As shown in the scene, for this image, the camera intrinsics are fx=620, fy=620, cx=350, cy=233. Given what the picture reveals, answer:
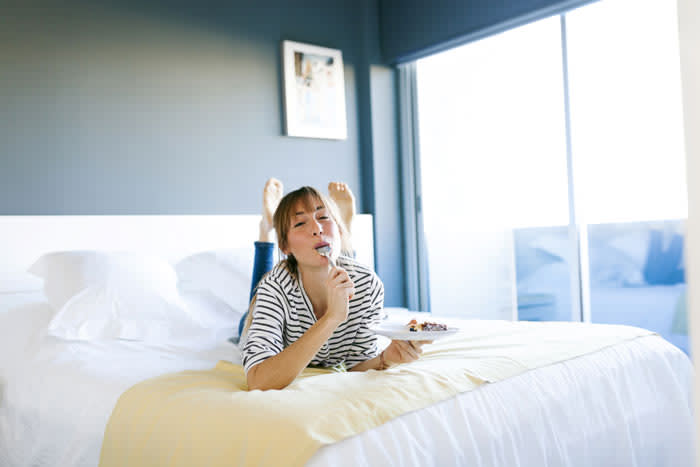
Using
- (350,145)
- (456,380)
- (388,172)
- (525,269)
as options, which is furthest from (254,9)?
(456,380)

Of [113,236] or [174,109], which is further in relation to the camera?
[174,109]

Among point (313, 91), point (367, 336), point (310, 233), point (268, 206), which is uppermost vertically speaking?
point (313, 91)

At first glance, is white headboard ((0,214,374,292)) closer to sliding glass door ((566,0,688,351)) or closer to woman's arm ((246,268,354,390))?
woman's arm ((246,268,354,390))

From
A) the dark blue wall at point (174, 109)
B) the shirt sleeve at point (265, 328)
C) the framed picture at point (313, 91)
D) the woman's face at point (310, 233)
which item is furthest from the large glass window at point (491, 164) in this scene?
the shirt sleeve at point (265, 328)

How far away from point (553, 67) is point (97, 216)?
268cm

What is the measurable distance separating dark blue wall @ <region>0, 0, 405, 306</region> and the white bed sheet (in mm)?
1052

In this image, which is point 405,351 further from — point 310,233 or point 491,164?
point 491,164

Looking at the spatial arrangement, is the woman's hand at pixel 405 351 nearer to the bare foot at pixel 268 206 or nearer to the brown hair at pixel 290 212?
the brown hair at pixel 290 212

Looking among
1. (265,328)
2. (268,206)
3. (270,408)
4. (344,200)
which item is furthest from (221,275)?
(270,408)

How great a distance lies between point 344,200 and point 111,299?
3.32ft

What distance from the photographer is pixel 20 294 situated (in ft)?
8.77

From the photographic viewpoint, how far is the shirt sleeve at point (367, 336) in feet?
5.87

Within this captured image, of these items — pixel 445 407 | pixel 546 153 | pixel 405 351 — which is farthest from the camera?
pixel 546 153

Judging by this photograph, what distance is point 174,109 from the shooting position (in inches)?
134
